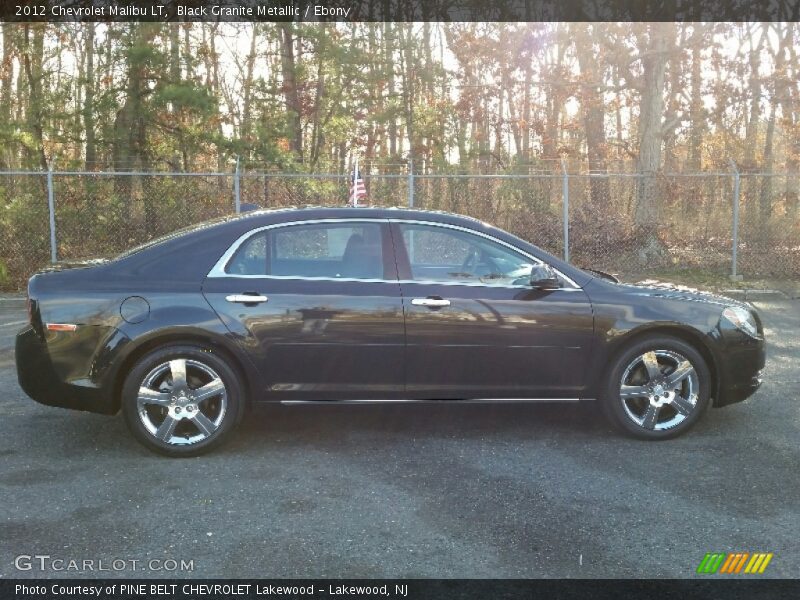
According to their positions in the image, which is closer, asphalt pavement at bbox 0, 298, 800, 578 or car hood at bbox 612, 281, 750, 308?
asphalt pavement at bbox 0, 298, 800, 578

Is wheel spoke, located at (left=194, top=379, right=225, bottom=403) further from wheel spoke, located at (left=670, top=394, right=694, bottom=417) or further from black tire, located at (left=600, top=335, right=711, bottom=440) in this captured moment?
wheel spoke, located at (left=670, top=394, right=694, bottom=417)

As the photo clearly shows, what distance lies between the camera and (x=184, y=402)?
5355 mm

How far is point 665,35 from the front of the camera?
1866 centimetres

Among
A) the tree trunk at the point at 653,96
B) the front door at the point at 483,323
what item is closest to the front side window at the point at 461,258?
the front door at the point at 483,323

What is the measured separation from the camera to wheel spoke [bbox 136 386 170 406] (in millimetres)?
5328

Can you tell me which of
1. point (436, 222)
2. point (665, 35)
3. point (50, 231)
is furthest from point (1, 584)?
point (665, 35)

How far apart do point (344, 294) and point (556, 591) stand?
252cm

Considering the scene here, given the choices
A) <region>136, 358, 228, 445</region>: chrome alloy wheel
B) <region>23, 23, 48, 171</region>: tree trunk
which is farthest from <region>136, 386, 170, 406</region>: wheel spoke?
<region>23, 23, 48, 171</region>: tree trunk

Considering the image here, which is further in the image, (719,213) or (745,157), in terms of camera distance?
(745,157)

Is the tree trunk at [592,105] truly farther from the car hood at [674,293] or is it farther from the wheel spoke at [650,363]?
the wheel spoke at [650,363]

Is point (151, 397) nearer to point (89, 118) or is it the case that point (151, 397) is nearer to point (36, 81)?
point (89, 118)

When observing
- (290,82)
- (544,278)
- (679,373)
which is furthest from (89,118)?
(679,373)

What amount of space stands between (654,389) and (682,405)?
0.76 ft

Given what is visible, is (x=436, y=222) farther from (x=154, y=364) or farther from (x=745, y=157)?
(x=745, y=157)
